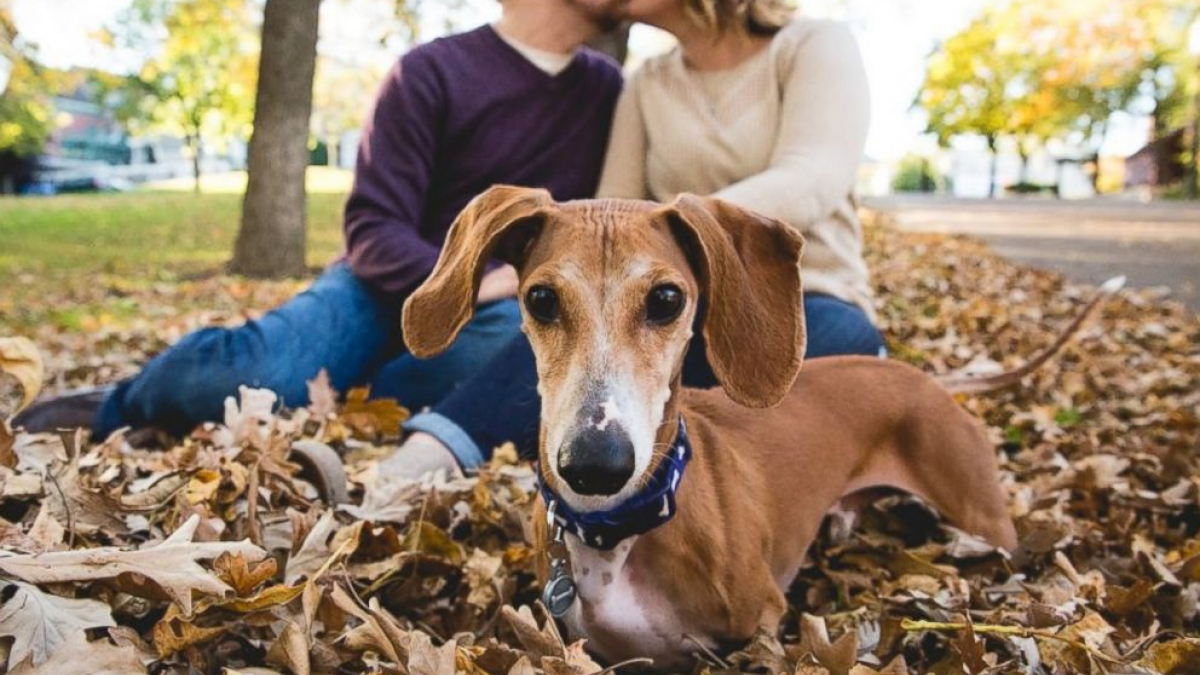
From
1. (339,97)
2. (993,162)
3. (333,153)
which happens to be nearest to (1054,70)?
(993,162)

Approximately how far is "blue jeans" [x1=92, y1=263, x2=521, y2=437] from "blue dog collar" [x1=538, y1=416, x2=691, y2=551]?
1.61 meters

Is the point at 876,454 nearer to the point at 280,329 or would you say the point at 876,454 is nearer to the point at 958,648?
the point at 958,648

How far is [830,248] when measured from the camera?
3.86 m

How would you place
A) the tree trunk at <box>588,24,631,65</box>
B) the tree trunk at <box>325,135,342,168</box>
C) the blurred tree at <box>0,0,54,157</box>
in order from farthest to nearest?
1. the tree trunk at <box>325,135,342,168</box>
2. the blurred tree at <box>0,0,54,157</box>
3. the tree trunk at <box>588,24,631,65</box>

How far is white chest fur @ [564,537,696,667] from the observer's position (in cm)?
218

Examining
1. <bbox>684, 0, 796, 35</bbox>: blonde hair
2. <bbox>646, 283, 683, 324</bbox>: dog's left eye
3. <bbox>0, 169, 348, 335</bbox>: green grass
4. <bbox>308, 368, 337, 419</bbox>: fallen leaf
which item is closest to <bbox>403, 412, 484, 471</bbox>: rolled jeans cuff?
<bbox>308, 368, 337, 419</bbox>: fallen leaf

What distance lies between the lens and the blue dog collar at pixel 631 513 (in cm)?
206

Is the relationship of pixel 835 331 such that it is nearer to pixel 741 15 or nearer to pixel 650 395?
pixel 741 15

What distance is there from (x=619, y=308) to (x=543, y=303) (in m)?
0.16

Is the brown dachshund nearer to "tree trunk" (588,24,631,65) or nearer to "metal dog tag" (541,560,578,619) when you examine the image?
"metal dog tag" (541,560,578,619)

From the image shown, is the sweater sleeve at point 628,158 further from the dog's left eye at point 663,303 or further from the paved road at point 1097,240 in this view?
the paved road at point 1097,240

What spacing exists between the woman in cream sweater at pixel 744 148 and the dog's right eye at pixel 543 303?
1.30m

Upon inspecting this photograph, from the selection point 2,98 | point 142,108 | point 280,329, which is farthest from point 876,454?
point 142,108

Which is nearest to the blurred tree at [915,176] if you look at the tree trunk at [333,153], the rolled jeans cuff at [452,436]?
the tree trunk at [333,153]
